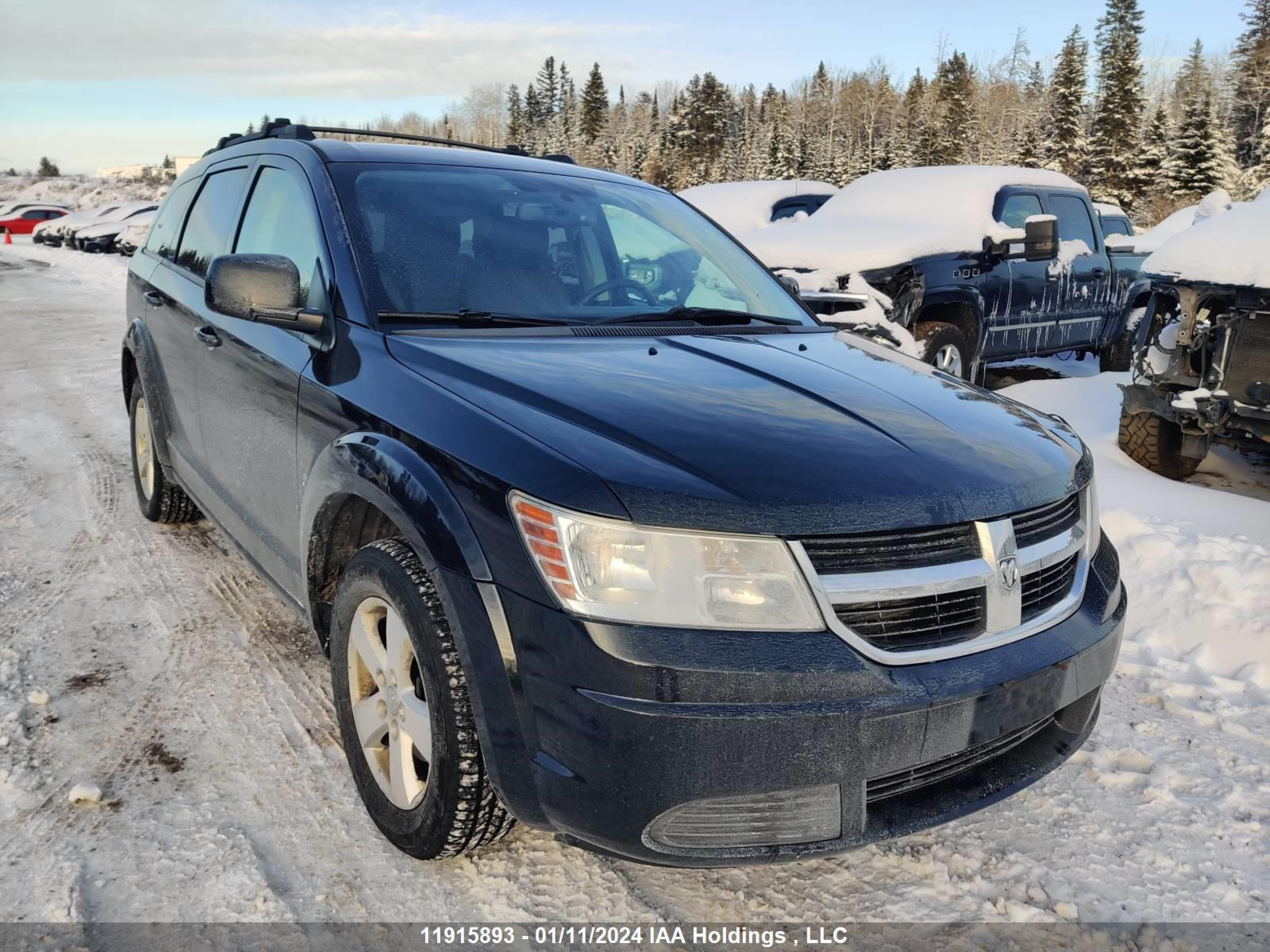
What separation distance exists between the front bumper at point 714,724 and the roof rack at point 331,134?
216 cm

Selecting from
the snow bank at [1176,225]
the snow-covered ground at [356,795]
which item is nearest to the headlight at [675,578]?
the snow-covered ground at [356,795]

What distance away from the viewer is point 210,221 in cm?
393

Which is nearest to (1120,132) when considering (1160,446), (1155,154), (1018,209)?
(1155,154)

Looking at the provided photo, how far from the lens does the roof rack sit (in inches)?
135

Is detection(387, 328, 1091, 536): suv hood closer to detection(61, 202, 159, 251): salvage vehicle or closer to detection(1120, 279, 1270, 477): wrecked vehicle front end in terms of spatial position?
detection(1120, 279, 1270, 477): wrecked vehicle front end

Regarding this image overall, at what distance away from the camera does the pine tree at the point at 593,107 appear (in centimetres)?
8575

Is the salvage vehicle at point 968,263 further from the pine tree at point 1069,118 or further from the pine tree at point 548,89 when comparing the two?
the pine tree at point 548,89

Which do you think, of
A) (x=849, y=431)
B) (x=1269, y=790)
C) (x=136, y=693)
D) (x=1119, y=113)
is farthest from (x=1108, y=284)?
(x=1119, y=113)

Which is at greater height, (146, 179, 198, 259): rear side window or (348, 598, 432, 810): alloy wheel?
(146, 179, 198, 259): rear side window

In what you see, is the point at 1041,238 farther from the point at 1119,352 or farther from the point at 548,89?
the point at 548,89

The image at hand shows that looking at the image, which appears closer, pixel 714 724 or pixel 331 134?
pixel 714 724

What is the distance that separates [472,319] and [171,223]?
2.60m

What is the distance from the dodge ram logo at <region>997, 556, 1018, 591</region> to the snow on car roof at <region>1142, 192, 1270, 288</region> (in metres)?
3.66

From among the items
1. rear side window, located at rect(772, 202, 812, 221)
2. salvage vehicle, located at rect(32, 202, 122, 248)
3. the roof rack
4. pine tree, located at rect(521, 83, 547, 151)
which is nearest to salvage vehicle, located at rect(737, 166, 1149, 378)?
rear side window, located at rect(772, 202, 812, 221)
